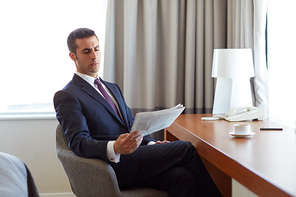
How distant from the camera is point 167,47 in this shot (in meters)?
2.72

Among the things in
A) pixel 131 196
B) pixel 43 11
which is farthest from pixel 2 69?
pixel 131 196

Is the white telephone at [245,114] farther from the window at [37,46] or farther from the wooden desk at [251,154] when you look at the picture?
the window at [37,46]

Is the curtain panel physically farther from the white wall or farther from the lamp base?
the white wall

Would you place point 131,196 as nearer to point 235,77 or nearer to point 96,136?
point 96,136

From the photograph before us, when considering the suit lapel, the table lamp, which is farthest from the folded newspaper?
the table lamp

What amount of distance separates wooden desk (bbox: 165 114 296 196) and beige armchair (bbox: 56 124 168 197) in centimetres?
Answer: 37

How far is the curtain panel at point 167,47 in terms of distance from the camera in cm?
266

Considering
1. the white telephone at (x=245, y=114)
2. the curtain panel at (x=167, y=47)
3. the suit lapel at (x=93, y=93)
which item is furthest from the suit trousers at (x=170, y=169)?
the curtain panel at (x=167, y=47)

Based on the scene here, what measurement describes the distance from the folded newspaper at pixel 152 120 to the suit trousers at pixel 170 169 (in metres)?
0.14

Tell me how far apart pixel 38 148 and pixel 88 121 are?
1.41 metres

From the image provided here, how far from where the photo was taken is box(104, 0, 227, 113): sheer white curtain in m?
2.66

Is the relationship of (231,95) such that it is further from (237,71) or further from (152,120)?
(152,120)

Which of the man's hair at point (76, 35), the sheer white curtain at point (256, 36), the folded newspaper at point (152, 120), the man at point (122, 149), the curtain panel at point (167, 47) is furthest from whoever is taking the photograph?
the curtain panel at point (167, 47)

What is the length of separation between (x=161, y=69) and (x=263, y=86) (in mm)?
930
